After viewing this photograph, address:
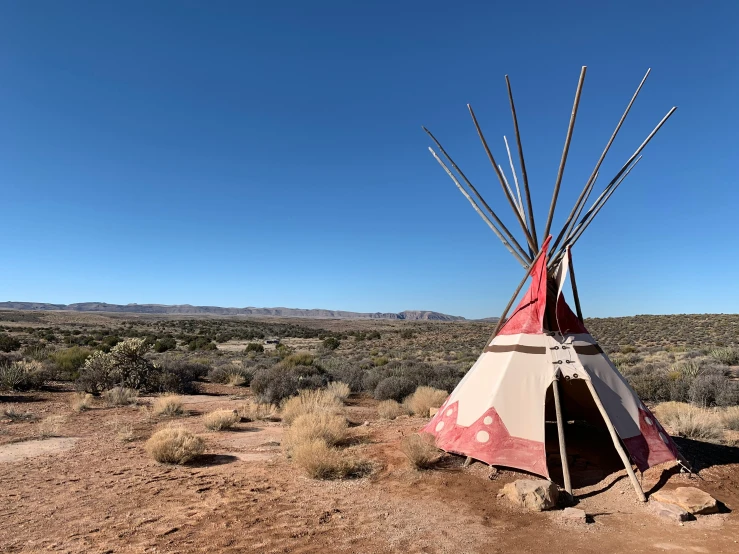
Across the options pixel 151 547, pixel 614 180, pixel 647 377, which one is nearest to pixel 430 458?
pixel 151 547

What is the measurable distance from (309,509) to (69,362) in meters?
16.9

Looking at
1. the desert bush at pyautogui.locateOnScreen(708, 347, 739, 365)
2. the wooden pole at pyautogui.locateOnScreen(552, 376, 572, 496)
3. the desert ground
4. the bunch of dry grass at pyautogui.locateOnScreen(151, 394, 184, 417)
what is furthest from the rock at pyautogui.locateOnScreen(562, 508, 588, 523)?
the desert bush at pyautogui.locateOnScreen(708, 347, 739, 365)

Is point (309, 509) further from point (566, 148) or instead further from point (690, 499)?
point (566, 148)

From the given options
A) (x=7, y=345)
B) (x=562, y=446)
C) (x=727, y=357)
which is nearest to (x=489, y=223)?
(x=562, y=446)

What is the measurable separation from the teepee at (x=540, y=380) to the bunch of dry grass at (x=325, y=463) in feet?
4.53

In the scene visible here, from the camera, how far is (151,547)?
443 centimetres

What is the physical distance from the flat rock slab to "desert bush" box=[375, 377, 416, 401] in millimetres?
8069

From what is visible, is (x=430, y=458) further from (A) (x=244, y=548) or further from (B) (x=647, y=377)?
(B) (x=647, y=377)

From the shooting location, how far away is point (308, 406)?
1075cm

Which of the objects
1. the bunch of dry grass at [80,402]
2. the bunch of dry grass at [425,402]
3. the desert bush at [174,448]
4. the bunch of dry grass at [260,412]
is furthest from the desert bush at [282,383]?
the desert bush at [174,448]

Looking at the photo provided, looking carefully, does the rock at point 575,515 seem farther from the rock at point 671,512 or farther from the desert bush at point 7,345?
the desert bush at point 7,345

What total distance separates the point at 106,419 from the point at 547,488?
10464 millimetres

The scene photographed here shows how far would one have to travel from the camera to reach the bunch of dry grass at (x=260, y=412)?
11297mm

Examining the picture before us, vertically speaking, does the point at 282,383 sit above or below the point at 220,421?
above
